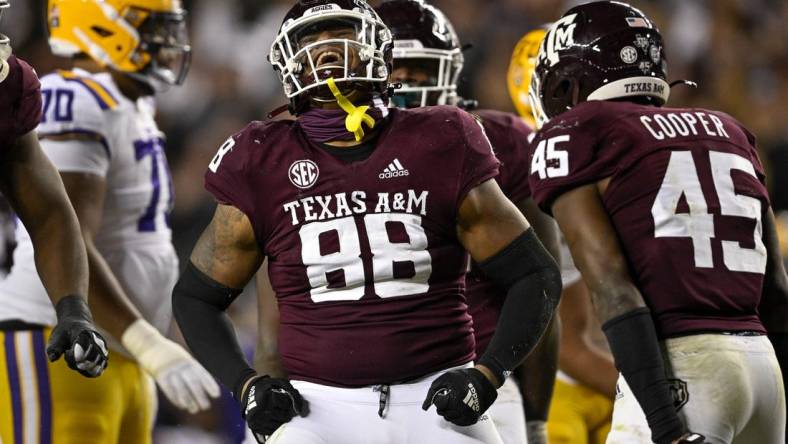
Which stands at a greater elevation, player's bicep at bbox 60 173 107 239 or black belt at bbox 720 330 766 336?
black belt at bbox 720 330 766 336

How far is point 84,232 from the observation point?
426cm

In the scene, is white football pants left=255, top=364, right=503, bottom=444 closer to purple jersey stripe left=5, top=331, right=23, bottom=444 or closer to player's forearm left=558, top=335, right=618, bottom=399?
purple jersey stripe left=5, top=331, right=23, bottom=444

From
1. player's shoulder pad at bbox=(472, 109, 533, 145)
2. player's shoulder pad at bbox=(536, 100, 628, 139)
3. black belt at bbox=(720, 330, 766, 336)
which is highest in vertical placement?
player's shoulder pad at bbox=(536, 100, 628, 139)

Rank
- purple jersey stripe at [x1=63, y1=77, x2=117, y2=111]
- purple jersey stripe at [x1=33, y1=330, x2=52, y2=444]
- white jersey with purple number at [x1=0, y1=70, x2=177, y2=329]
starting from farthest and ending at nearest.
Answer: purple jersey stripe at [x1=63, y1=77, x2=117, y2=111] < white jersey with purple number at [x1=0, y1=70, x2=177, y2=329] < purple jersey stripe at [x1=33, y1=330, x2=52, y2=444]

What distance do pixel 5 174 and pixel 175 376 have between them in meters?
0.75

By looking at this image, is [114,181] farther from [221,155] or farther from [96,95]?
[221,155]

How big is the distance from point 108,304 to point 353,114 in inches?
55.1

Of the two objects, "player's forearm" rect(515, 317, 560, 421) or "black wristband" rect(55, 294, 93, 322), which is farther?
"player's forearm" rect(515, 317, 560, 421)

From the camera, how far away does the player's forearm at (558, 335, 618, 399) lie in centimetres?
463

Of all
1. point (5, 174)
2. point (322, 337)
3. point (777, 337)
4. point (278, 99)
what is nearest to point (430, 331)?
point (322, 337)

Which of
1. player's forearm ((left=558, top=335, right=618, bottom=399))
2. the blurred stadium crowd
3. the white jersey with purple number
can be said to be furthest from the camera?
the blurred stadium crowd

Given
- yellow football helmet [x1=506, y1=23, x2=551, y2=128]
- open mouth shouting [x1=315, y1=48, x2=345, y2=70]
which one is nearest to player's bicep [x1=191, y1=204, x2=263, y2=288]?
open mouth shouting [x1=315, y1=48, x2=345, y2=70]

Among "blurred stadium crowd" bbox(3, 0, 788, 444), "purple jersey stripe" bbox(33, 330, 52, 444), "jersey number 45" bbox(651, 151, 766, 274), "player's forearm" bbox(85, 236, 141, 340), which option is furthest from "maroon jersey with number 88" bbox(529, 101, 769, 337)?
"blurred stadium crowd" bbox(3, 0, 788, 444)

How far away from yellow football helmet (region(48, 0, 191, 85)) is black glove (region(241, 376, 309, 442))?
2.10 metres
